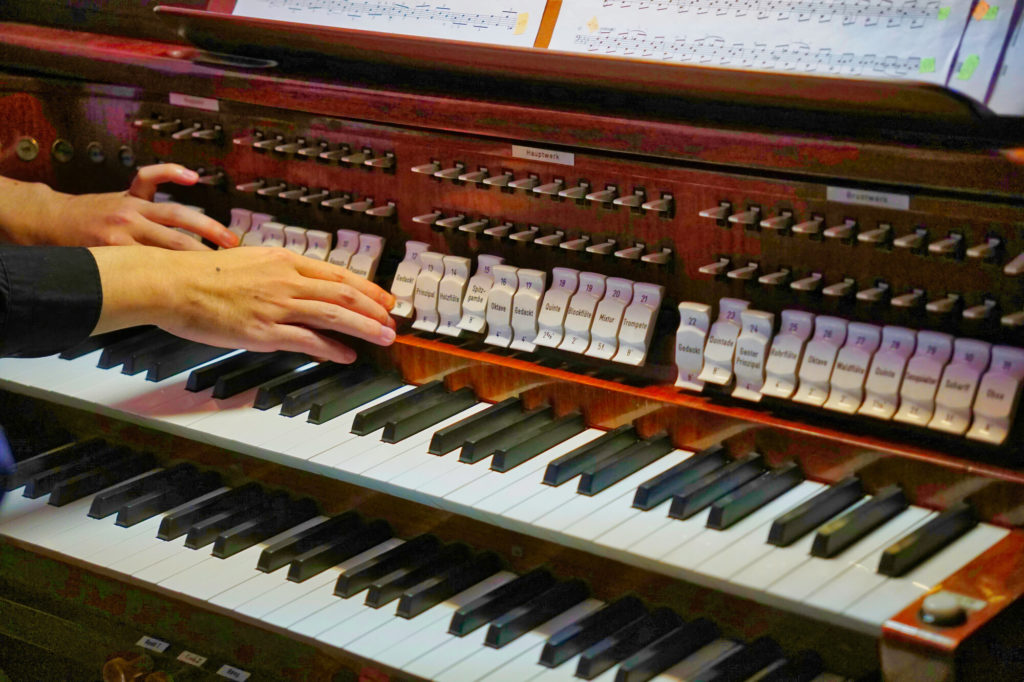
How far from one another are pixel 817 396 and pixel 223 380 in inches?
42.3

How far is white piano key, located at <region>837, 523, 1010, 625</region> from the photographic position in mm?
1475

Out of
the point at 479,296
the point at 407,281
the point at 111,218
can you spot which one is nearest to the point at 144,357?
the point at 111,218

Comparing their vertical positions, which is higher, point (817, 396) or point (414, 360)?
point (817, 396)

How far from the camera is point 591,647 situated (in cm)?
175

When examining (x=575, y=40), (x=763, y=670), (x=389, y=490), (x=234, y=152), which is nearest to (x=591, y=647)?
(x=763, y=670)

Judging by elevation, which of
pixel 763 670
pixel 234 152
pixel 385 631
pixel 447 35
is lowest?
pixel 385 631

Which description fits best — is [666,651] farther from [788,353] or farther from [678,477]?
[788,353]

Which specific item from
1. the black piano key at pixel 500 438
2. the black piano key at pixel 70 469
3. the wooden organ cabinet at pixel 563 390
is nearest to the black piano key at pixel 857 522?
the wooden organ cabinet at pixel 563 390

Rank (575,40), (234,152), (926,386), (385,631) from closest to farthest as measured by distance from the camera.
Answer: (926,386), (385,631), (575,40), (234,152)

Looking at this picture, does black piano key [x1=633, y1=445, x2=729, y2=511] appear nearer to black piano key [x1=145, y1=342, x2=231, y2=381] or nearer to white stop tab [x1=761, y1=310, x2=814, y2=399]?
white stop tab [x1=761, y1=310, x2=814, y2=399]

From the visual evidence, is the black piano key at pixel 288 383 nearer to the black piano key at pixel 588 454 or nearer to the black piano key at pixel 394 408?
the black piano key at pixel 394 408

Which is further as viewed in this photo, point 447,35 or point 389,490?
point 447,35

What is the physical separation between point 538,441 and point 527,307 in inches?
9.7

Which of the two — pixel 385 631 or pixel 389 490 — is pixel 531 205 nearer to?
pixel 389 490
